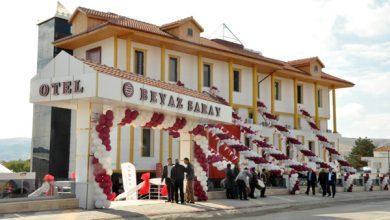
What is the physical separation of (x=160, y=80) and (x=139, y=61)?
6478 millimetres

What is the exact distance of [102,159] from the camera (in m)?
15.2

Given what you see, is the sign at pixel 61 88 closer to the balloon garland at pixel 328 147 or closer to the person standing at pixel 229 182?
the person standing at pixel 229 182

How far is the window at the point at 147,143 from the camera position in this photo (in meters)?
28.5

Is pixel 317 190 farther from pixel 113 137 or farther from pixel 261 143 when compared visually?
pixel 113 137

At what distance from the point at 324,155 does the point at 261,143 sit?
587 inches

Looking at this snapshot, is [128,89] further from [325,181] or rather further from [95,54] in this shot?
[325,181]

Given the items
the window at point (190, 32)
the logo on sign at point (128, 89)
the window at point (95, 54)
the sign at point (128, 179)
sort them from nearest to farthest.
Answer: the logo on sign at point (128, 89), the sign at point (128, 179), the window at point (95, 54), the window at point (190, 32)

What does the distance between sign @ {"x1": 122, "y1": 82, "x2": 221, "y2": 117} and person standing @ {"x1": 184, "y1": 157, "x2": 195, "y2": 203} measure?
6.59 ft

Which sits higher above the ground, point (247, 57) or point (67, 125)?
point (247, 57)

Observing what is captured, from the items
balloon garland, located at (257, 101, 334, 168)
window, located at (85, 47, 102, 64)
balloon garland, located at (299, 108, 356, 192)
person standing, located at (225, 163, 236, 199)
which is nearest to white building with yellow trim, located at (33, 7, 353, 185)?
window, located at (85, 47, 102, 64)

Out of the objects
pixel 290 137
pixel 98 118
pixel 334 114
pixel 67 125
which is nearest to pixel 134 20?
pixel 67 125

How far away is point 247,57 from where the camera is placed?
33.8 m

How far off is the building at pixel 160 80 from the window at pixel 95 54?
0.20ft

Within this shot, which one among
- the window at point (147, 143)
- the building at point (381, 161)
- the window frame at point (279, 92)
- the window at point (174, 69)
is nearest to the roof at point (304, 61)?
the window frame at point (279, 92)
